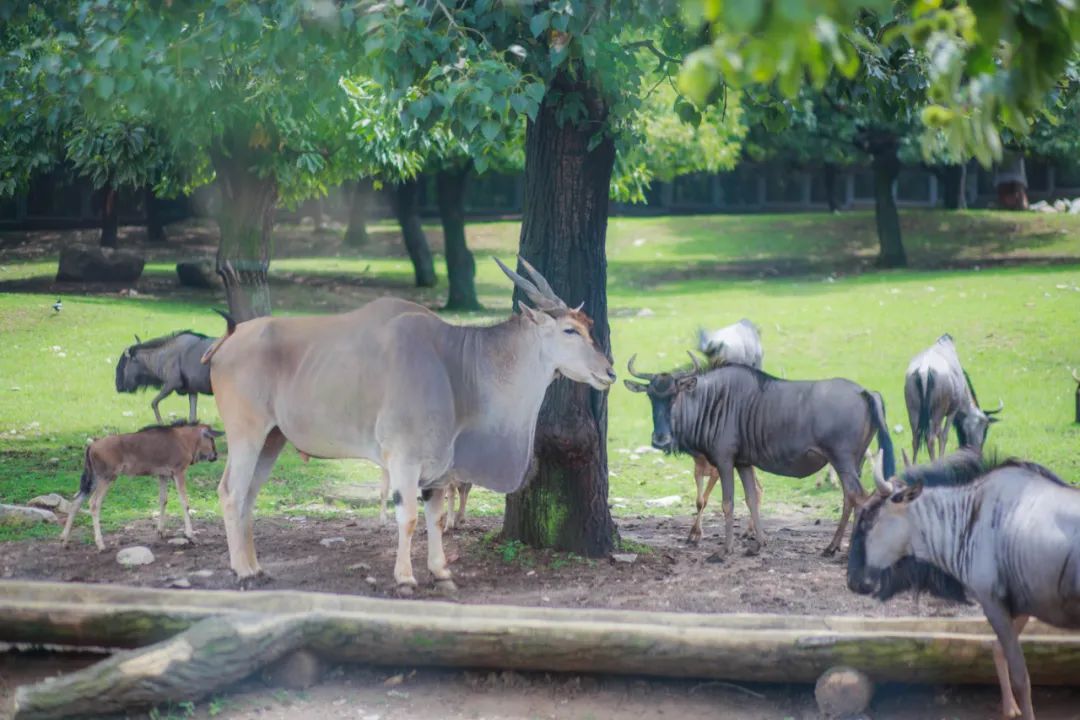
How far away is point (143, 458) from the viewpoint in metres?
9.98

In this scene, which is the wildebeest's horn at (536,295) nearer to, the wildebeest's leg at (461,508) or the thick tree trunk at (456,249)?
the wildebeest's leg at (461,508)

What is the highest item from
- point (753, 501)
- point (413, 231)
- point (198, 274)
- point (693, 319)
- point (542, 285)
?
point (413, 231)

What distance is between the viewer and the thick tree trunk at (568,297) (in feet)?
32.2

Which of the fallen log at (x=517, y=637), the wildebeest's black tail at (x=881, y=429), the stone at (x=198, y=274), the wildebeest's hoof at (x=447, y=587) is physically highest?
the stone at (x=198, y=274)

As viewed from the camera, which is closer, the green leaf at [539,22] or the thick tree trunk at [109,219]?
the green leaf at [539,22]


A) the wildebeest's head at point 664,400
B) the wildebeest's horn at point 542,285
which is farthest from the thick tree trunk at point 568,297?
the wildebeest's head at point 664,400

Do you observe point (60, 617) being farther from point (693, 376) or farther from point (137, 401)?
point (137, 401)

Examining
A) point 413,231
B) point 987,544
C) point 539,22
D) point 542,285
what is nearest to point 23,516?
point 542,285

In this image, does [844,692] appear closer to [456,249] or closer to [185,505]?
[185,505]

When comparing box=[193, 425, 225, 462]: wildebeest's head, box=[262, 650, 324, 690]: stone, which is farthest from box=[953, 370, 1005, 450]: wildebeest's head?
box=[262, 650, 324, 690]: stone

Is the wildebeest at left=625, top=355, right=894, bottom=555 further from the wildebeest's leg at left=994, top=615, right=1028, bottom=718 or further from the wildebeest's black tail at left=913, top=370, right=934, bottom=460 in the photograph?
the wildebeest's leg at left=994, top=615, right=1028, bottom=718

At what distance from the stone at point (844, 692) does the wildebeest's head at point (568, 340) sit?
2823 mm

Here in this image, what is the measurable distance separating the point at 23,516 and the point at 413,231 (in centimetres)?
1826

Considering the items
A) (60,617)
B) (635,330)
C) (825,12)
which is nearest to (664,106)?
(635,330)
